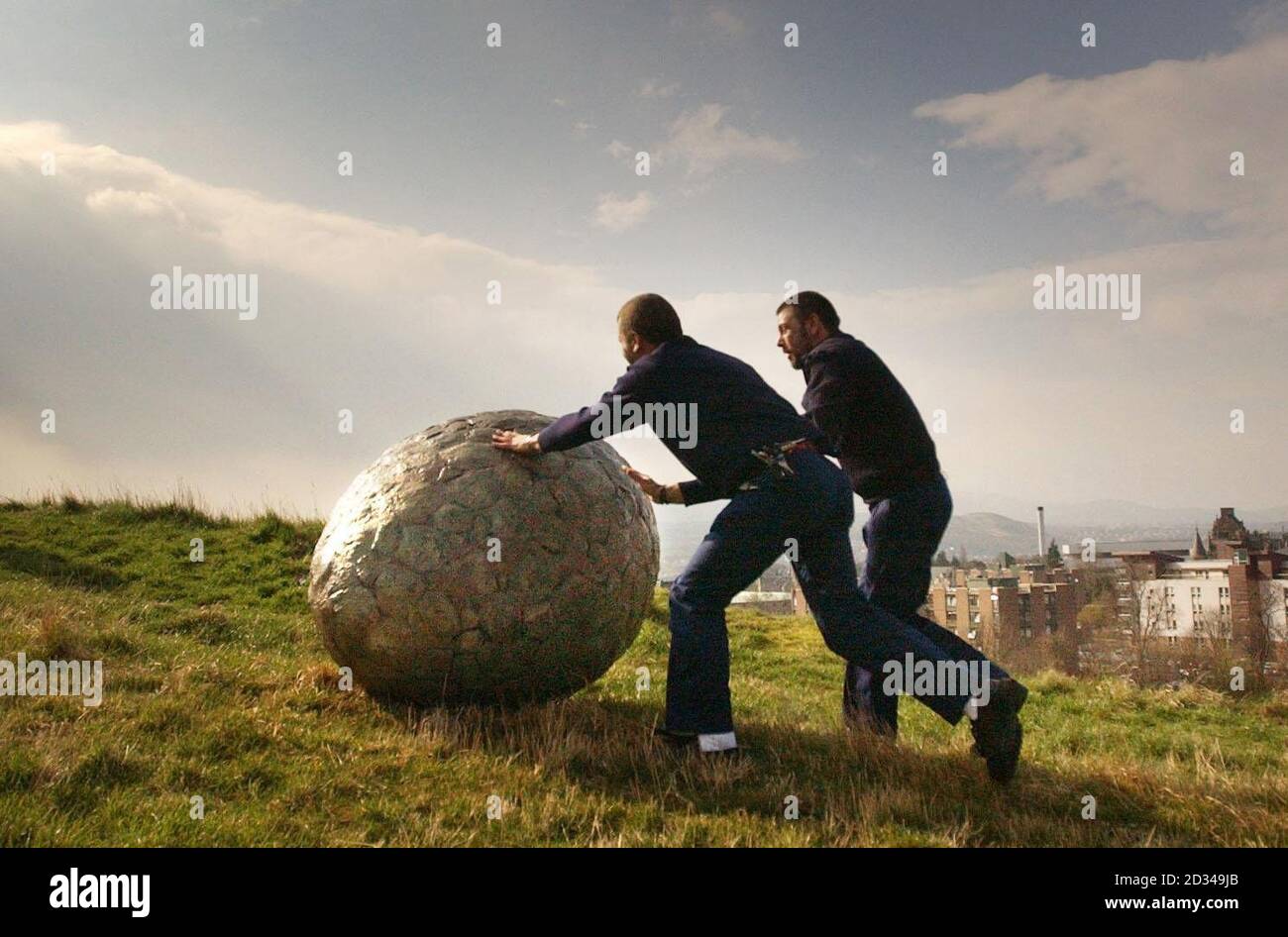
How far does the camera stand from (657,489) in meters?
5.76

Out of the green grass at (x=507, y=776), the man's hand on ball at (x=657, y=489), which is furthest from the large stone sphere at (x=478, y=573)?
the man's hand on ball at (x=657, y=489)

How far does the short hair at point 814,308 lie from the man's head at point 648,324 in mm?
849

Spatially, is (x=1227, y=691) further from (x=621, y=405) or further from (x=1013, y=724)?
(x=621, y=405)

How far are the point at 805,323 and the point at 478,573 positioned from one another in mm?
2577

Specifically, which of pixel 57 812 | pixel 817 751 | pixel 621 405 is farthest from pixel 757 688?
pixel 57 812

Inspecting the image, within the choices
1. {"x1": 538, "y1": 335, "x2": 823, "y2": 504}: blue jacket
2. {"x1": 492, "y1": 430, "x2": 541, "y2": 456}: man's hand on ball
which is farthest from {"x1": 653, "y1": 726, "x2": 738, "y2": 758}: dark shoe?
{"x1": 492, "y1": 430, "x2": 541, "y2": 456}: man's hand on ball

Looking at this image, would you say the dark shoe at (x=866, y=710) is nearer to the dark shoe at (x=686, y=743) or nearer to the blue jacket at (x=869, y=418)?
the dark shoe at (x=686, y=743)

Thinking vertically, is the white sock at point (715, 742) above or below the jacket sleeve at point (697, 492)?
below

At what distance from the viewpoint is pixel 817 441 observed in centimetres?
570

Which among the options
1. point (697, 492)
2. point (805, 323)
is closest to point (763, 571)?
point (697, 492)

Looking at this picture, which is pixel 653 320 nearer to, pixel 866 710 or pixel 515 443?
pixel 515 443

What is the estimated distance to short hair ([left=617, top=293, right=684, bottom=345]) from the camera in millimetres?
5438

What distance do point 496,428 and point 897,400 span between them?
266 cm

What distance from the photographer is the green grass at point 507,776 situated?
14.4 feet
